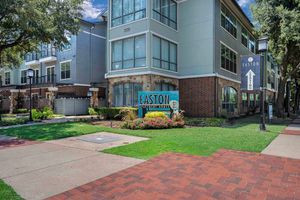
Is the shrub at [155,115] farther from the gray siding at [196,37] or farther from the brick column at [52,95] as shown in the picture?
the brick column at [52,95]

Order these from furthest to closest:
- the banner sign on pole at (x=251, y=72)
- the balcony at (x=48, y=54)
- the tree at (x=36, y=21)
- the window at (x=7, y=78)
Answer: the window at (x=7, y=78)
the balcony at (x=48, y=54)
the tree at (x=36, y=21)
the banner sign on pole at (x=251, y=72)

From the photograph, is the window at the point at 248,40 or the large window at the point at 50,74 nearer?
the window at the point at 248,40

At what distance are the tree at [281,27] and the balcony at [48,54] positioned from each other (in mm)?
22222

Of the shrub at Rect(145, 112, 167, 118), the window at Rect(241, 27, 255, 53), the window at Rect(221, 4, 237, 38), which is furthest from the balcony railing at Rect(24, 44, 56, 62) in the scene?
the window at Rect(241, 27, 255, 53)

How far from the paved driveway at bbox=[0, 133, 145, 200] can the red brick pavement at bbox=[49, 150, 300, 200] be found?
0.40m

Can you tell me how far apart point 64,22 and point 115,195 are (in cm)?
1723

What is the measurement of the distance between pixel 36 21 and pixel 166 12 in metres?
9.56

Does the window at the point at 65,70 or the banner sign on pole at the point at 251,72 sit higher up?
the window at the point at 65,70

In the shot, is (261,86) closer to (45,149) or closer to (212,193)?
(212,193)

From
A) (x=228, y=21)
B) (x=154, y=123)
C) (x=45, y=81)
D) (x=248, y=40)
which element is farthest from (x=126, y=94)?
(x=248, y=40)

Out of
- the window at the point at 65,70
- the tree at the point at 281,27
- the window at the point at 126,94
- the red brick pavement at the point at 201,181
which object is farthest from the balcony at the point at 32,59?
the red brick pavement at the point at 201,181

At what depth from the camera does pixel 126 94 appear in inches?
763

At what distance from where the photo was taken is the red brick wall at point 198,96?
19.0 m

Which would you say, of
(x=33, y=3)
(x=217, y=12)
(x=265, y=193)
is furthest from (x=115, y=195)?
(x=217, y=12)
